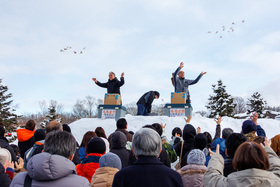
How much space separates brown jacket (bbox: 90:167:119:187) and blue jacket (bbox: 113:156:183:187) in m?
0.82

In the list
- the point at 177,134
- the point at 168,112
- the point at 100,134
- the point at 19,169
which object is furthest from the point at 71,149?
the point at 168,112

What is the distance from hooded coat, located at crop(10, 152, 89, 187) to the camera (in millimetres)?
2010

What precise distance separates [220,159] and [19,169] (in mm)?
3168

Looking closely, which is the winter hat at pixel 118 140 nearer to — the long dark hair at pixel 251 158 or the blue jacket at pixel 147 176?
the blue jacket at pixel 147 176

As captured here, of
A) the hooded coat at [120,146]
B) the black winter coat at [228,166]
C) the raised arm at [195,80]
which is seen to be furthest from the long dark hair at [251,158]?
the raised arm at [195,80]

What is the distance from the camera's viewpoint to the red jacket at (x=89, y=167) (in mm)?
3455

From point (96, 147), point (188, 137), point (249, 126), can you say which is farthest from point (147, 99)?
point (96, 147)

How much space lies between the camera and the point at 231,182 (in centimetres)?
212

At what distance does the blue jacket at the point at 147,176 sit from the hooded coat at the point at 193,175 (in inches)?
35.2

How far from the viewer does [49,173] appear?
6.63 feet

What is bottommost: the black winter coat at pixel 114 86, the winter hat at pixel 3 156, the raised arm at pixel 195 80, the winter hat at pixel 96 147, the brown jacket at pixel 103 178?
the brown jacket at pixel 103 178

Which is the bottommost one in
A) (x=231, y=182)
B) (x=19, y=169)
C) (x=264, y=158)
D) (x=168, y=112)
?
(x=19, y=169)

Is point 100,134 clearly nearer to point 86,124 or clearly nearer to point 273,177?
point 273,177

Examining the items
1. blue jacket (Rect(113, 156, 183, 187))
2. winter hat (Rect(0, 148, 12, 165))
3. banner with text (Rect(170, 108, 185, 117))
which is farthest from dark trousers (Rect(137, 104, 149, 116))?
blue jacket (Rect(113, 156, 183, 187))
